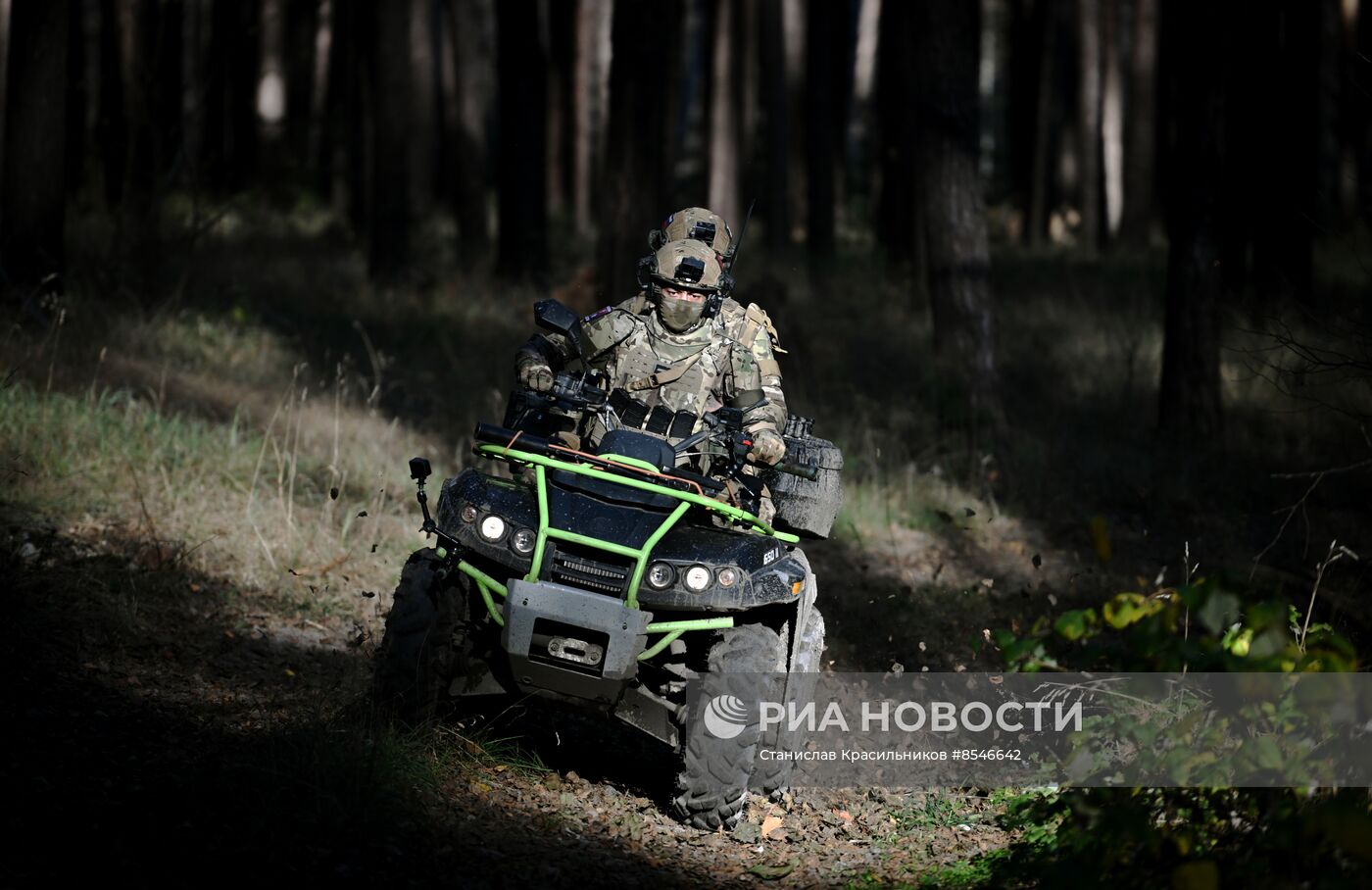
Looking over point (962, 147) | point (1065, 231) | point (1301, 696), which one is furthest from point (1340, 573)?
point (1065, 231)

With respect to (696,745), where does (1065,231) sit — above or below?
above

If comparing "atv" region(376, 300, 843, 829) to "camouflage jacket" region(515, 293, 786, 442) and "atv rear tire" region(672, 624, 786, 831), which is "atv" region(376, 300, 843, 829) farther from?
"camouflage jacket" region(515, 293, 786, 442)

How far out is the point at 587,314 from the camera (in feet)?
48.6

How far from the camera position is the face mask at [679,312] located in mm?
6781

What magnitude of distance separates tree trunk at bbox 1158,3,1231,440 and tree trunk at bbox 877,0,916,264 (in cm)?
556

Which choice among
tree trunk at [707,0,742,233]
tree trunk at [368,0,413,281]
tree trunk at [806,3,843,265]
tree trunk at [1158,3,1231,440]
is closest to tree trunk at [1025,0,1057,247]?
tree trunk at [806,3,843,265]

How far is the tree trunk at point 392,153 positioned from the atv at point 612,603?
11.7m

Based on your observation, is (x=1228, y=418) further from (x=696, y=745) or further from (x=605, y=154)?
(x=696, y=745)

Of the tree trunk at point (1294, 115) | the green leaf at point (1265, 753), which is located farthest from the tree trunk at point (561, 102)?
the green leaf at point (1265, 753)

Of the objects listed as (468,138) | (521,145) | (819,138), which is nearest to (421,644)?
(521,145)

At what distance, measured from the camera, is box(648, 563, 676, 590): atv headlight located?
5656mm

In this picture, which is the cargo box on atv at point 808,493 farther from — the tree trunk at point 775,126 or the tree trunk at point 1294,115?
the tree trunk at point 775,126

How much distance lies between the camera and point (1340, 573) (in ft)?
33.7

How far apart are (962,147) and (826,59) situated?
41.7ft
